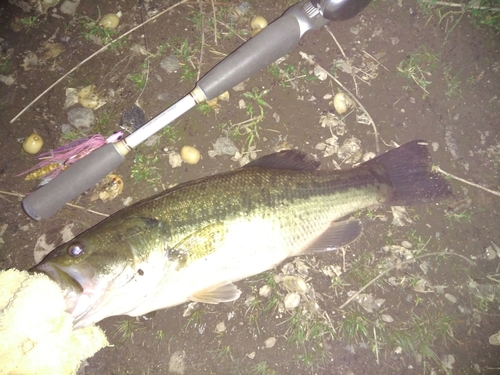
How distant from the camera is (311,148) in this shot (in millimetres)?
3561

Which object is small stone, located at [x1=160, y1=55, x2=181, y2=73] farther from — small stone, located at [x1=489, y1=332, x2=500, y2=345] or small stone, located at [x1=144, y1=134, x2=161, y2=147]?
small stone, located at [x1=489, y1=332, x2=500, y2=345]

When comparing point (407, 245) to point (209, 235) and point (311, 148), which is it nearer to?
Result: point (311, 148)

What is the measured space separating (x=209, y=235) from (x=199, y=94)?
46.5 inches

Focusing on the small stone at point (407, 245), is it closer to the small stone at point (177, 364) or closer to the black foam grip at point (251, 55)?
the black foam grip at point (251, 55)

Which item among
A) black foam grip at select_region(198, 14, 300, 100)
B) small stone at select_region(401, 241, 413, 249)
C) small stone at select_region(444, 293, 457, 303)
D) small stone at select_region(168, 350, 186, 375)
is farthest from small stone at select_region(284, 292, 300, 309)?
black foam grip at select_region(198, 14, 300, 100)

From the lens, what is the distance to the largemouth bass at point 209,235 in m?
2.40

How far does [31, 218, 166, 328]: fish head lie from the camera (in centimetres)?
230

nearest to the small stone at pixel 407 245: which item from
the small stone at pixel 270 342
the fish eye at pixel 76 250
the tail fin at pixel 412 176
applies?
the tail fin at pixel 412 176

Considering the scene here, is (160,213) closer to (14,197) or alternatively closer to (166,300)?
(166,300)

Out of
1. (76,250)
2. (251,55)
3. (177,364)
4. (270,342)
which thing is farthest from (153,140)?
(270,342)

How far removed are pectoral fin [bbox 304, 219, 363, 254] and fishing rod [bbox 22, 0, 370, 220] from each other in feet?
5.16

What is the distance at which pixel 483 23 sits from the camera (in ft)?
12.4

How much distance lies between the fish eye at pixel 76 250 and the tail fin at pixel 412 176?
2.59m

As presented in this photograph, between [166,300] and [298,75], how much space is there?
8.44 feet
